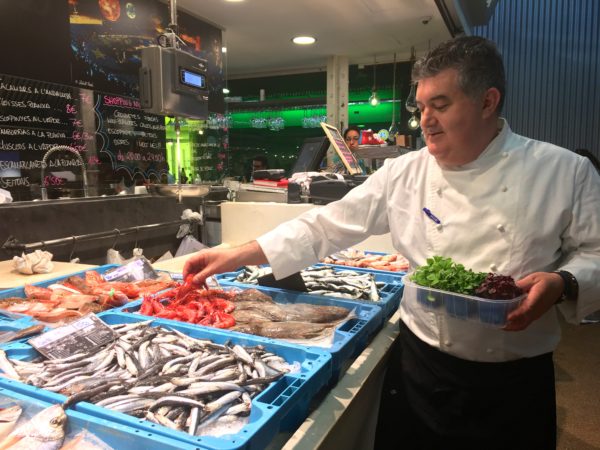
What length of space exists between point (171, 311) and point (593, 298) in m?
1.47

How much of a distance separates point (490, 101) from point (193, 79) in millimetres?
2062

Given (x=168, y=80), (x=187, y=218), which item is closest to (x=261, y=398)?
(x=168, y=80)

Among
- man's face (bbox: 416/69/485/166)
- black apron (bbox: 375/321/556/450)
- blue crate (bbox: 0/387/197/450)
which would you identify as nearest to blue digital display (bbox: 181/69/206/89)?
man's face (bbox: 416/69/485/166)

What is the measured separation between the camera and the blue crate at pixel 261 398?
3.16 ft

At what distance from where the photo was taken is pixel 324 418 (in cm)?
121

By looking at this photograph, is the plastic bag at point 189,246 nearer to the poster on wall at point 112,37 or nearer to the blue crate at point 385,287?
the blue crate at point 385,287

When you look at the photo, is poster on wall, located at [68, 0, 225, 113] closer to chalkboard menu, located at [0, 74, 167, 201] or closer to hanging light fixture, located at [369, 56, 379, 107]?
chalkboard menu, located at [0, 74, 167, 201]

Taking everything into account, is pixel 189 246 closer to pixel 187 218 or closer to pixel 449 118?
pixel 187 218

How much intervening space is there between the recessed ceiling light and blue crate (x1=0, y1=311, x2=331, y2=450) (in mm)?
6323

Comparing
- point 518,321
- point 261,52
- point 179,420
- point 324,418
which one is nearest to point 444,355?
point 518,321

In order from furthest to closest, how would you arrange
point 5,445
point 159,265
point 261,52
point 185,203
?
point 261,52 → point 185,203 → point 159,265 → point 5,445

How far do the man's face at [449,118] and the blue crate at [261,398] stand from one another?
0.78 meters

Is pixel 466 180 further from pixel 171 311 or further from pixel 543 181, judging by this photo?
pixel 171 311

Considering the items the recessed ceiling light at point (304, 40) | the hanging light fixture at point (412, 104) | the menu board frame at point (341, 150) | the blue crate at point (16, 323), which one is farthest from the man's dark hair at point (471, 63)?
the recessed ceiling light at point (304, 40)
